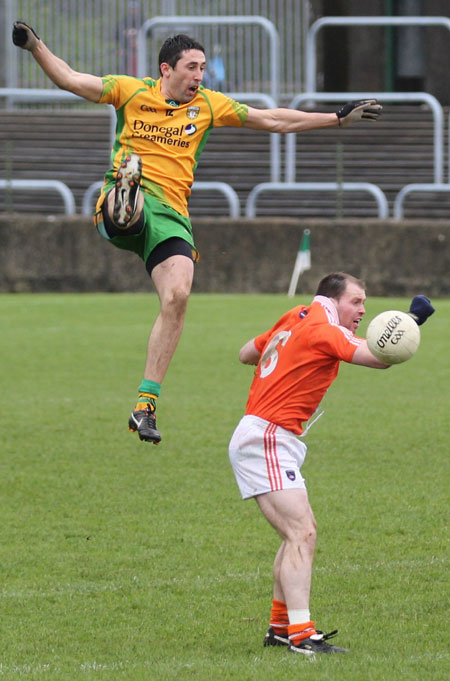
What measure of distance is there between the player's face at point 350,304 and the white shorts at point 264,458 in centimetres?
56

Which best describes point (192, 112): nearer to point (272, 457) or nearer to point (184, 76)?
point (184, 76)

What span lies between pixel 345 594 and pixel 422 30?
21.4m

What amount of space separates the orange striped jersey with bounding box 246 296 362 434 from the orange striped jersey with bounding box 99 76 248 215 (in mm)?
2106

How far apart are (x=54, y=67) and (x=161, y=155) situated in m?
0.79

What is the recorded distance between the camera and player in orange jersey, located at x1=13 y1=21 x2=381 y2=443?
7.68m

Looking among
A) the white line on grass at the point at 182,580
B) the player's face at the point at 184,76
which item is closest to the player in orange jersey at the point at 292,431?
the white line on grass at the point at 182,580

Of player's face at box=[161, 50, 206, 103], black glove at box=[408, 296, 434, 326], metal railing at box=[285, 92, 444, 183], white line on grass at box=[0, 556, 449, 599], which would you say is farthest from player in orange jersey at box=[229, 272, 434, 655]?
metal railing at box=[285, 92, 444, 183]

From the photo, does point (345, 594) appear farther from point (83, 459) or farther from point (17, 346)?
point (17, 346)

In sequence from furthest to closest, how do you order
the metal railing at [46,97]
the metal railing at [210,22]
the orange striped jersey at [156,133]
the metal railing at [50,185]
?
1. the metal railing at [46,97]
2. the metal railing at [210,22]
3. the metal railing at [50,185]
4. the orange striped jersey at [156,133]

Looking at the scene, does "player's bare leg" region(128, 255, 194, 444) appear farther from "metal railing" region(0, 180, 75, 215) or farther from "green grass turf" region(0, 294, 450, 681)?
"metal railing" region(0, 180, 75, 215)

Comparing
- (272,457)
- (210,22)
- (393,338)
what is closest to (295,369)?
(272,457)

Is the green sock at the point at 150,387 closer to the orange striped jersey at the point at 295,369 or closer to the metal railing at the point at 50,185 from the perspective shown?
the orange striped jersey at the point at 295,369

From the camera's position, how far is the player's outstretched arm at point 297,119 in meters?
8.24

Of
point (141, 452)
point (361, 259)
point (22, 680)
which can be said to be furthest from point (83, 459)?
point (361, 259)
